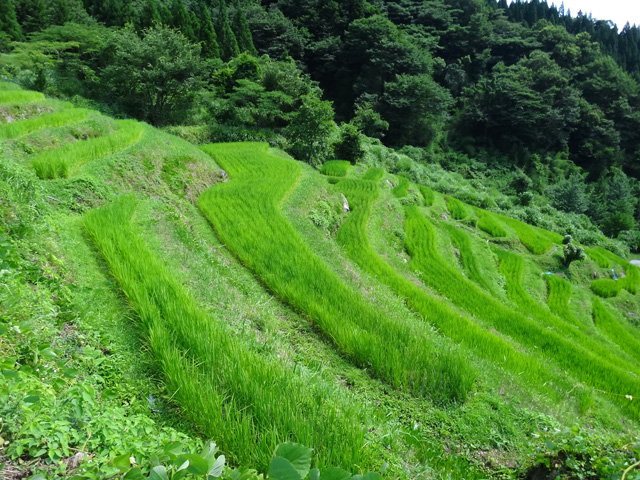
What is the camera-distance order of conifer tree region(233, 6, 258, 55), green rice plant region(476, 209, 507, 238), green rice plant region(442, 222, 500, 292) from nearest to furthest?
green rice plant region(442, 222, 500, 292), green rice plant region(476, 209, 507, 238), conifer tree region(233, 6, 258, 55)

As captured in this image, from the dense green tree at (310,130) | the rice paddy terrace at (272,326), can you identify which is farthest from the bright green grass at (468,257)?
the dense green tree at (310,130)

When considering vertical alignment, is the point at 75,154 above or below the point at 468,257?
above

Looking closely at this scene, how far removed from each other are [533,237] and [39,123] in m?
18.7

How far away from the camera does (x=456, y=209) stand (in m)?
18.2

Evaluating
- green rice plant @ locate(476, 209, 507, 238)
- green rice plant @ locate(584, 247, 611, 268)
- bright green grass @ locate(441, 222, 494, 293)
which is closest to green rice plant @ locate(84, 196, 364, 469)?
bright green grass @ locate(441, 222, 494, 293)

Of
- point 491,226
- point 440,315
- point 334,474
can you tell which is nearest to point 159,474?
point 334,474

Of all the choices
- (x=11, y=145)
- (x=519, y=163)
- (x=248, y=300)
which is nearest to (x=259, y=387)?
(x=248, y=300)

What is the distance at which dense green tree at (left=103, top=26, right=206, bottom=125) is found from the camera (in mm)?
15938

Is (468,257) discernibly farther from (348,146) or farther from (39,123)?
(39,123)

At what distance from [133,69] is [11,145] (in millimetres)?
11233

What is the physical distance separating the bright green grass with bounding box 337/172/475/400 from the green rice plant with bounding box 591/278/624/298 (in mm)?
9705

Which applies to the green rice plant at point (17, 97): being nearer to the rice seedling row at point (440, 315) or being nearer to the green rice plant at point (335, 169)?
the rice seedling row at point (440, 315)

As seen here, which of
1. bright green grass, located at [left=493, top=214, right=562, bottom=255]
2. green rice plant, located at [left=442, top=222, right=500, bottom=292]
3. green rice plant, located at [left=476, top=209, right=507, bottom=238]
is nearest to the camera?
green rice plant, located at [left=442, top=222, right=500, bottom=292]

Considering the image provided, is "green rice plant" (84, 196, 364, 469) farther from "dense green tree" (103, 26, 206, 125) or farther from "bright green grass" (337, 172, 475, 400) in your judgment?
"dense green tree" (103, 26, 206, 125)
